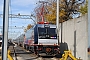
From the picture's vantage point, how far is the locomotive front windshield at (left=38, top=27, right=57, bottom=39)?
82.1 ft

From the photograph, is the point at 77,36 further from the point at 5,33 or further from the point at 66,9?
the point at 66,9

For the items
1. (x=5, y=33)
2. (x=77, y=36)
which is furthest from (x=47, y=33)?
(x=5, y=33)

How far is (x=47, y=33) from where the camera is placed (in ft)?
82.6

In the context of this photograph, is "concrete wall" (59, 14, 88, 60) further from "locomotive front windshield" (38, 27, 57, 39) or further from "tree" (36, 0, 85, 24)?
"tree" (36, 0, 85, 24)

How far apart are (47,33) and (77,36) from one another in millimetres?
4109

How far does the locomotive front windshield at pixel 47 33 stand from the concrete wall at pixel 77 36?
1668 millimetres

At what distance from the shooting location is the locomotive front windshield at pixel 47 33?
25016 mm

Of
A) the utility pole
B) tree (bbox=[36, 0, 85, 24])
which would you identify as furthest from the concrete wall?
tree (bbox=[36, 0, 85, 24])

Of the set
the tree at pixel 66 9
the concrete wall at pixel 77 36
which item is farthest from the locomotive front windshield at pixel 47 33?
the tree at pixel 66 9

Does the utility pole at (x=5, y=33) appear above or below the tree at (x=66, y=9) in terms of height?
below

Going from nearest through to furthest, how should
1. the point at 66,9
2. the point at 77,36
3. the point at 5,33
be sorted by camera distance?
1. the point at 5,33
2. the point at 77,36
3. the point at 66,9

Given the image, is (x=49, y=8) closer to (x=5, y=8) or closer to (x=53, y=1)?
(x=53, y=1)

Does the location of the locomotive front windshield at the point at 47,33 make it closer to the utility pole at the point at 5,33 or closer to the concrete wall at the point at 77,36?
the concrete wall at the point at 77,36

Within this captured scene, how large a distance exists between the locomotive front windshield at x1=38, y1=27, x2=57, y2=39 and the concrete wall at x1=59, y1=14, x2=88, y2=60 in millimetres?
1668
